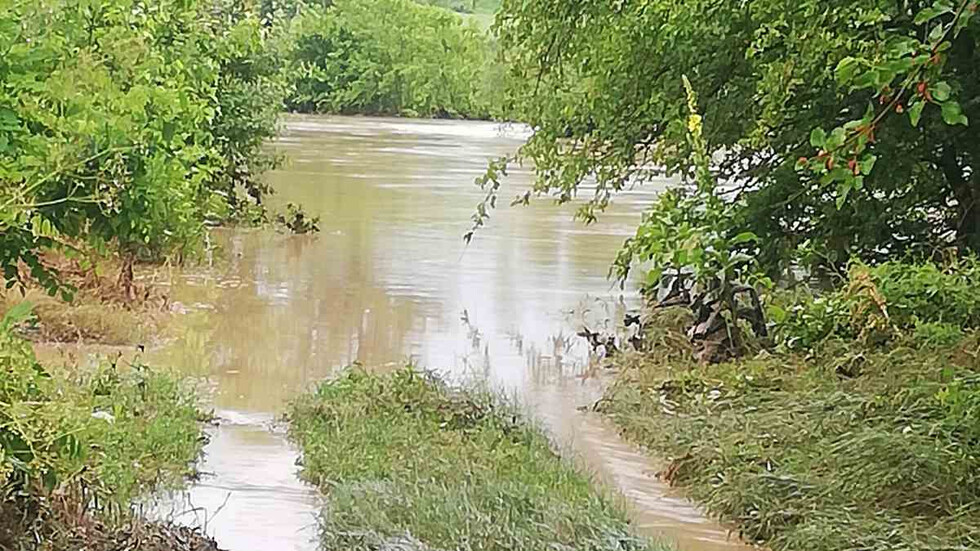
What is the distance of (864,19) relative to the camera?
270 inches

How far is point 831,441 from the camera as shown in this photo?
21.7ft

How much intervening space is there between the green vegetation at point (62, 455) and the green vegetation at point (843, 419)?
2.77 m

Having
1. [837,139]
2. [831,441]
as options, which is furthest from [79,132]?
[831,441]

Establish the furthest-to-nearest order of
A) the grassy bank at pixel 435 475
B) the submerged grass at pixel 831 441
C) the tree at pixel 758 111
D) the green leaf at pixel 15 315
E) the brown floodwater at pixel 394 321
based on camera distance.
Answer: the tree at pixel 758 111
the brown floodwater at pixel 394 321
the submerged grass at pixel 831 441
the grassy bank at pixel 435 475
the green leaf at pixel 15 315

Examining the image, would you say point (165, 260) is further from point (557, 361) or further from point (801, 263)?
point (801, 263)

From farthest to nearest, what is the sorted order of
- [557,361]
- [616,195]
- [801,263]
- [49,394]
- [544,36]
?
[616,195]
[557,361]
[544,36]
[801,263]
[49,394]

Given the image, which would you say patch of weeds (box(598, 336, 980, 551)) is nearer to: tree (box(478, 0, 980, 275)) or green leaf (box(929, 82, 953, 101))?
tree (box(478, 0, 980, 275))

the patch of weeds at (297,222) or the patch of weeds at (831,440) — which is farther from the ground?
the patch of weeds at (831,440)

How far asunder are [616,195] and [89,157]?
19.9 metres

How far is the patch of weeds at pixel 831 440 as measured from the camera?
19.0 feet

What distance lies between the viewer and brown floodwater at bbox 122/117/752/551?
6.70 meters

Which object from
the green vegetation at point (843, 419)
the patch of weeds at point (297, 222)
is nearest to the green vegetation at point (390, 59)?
the patch of weeds at point (297, 222)

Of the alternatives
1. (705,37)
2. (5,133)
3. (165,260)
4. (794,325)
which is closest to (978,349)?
(794,325)

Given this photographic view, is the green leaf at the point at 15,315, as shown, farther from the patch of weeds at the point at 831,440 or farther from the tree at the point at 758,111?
the tree at the point at 758,111
